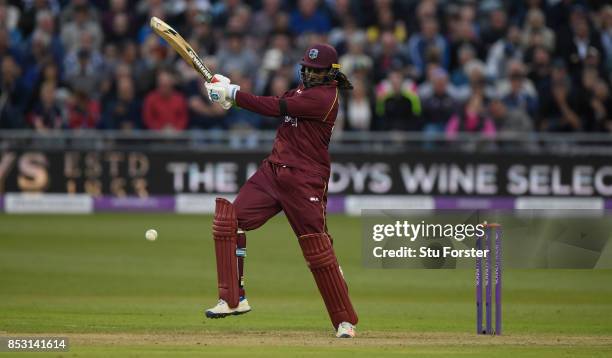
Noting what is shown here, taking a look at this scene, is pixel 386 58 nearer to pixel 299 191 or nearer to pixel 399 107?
pixel 399 107

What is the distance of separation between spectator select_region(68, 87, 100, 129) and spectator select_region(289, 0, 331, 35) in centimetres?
390

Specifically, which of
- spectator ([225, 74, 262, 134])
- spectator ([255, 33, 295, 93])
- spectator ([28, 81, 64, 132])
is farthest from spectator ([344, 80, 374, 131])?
spectator ([28, 81, 64, 132])

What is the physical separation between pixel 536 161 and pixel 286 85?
431cm

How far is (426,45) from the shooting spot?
22.5 metres

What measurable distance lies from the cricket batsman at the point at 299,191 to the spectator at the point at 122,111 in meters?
11.8

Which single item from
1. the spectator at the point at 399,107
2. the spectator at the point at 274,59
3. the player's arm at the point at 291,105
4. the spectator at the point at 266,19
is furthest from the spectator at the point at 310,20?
the player's arm at the point at 291,105

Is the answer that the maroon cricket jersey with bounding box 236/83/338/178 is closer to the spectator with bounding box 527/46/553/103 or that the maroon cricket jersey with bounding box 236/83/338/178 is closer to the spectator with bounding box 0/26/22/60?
the spectator with bounding box 527/46/553/103

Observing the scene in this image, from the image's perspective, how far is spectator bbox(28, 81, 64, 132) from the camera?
71.1 ft

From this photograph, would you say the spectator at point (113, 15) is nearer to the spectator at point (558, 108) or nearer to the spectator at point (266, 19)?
the spectator at point (266, 19)

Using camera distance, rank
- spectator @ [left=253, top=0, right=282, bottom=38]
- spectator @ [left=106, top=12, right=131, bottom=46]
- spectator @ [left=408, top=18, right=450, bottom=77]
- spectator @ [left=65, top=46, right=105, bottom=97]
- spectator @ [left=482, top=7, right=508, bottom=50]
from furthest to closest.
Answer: spectator @ [left=106, top=12, right=131, bottom=46] < spectator @ [left=253, top=0, right=282, bottom=38] < spectator @ [left=482, top=7, right=508, bottom=50] < spectator @ [left=408, top=18, right=450, bottom=77] < spectator @ [left=65, top=46, right=105, bottom=97]

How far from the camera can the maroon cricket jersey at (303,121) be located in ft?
32.9

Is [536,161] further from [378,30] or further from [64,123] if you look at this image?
[64,123]

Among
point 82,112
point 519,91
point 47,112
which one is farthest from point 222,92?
point 519,91

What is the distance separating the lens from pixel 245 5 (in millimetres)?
23422
